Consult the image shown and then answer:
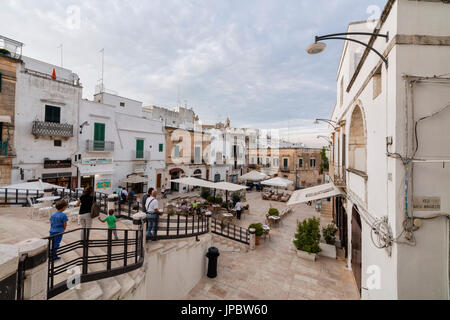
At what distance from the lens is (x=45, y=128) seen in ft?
39.2

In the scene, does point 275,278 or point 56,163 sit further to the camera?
point 56,163

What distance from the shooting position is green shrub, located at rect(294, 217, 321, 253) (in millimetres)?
8336

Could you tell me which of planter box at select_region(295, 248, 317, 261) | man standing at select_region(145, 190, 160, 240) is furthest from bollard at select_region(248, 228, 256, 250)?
man standing at select_region(145, 190, 160, 240)

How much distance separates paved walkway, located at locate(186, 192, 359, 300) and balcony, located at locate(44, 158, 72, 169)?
41.0ft

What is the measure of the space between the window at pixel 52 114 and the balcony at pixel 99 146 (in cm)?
227

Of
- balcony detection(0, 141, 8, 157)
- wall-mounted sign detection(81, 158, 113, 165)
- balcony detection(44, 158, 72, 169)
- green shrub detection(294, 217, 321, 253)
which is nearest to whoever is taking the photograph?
green shrub detection(294, 217, 321, 253)

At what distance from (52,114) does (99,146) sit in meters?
3.44

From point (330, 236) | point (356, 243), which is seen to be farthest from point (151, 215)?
point (330, 236)

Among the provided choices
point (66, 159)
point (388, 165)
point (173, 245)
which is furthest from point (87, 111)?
point (388, 165)

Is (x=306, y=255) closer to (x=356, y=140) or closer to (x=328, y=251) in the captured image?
(x=328, y=251)

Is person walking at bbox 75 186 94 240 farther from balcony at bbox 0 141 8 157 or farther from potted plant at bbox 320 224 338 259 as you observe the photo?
balcony at bbox 0 141 8 157

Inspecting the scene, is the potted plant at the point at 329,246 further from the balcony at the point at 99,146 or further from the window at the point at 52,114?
the window at the point at 52,114
